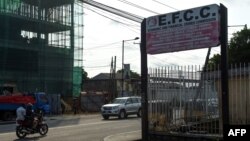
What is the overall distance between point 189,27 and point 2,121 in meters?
22.5

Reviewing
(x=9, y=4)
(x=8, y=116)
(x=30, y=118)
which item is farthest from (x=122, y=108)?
(x=9, y=4)

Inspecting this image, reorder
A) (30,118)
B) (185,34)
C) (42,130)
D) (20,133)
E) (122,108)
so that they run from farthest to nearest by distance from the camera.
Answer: (122,108) → (42,130) → (30,118) → (20,133) → (185,34)

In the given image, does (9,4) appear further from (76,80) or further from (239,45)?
(239,45)

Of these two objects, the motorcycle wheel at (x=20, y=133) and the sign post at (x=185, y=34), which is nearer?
the sign post at (x=185, y=34)

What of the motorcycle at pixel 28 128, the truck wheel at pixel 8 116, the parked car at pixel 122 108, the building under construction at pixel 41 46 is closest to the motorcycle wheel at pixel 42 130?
the motorcycle at pixel 28 128

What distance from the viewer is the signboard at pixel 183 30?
13.5 meters

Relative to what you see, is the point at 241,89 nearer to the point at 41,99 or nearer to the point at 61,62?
the point at 41,99

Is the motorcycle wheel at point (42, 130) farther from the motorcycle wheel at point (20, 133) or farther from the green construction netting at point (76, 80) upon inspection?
the green construction netting at point (76, 80)

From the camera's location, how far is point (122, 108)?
1341 inches

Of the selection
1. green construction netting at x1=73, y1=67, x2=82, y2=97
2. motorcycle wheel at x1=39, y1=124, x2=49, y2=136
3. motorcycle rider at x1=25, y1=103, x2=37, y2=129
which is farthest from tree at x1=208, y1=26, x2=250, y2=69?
motorcycle rider at x1=25, y1=103, x2=37, y2=129

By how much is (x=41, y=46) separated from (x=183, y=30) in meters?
42.0

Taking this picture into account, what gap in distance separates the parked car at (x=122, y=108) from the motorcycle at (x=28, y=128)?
12.8 meters

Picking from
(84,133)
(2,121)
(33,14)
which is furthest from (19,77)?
(84,133)

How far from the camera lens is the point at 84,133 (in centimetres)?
2145
